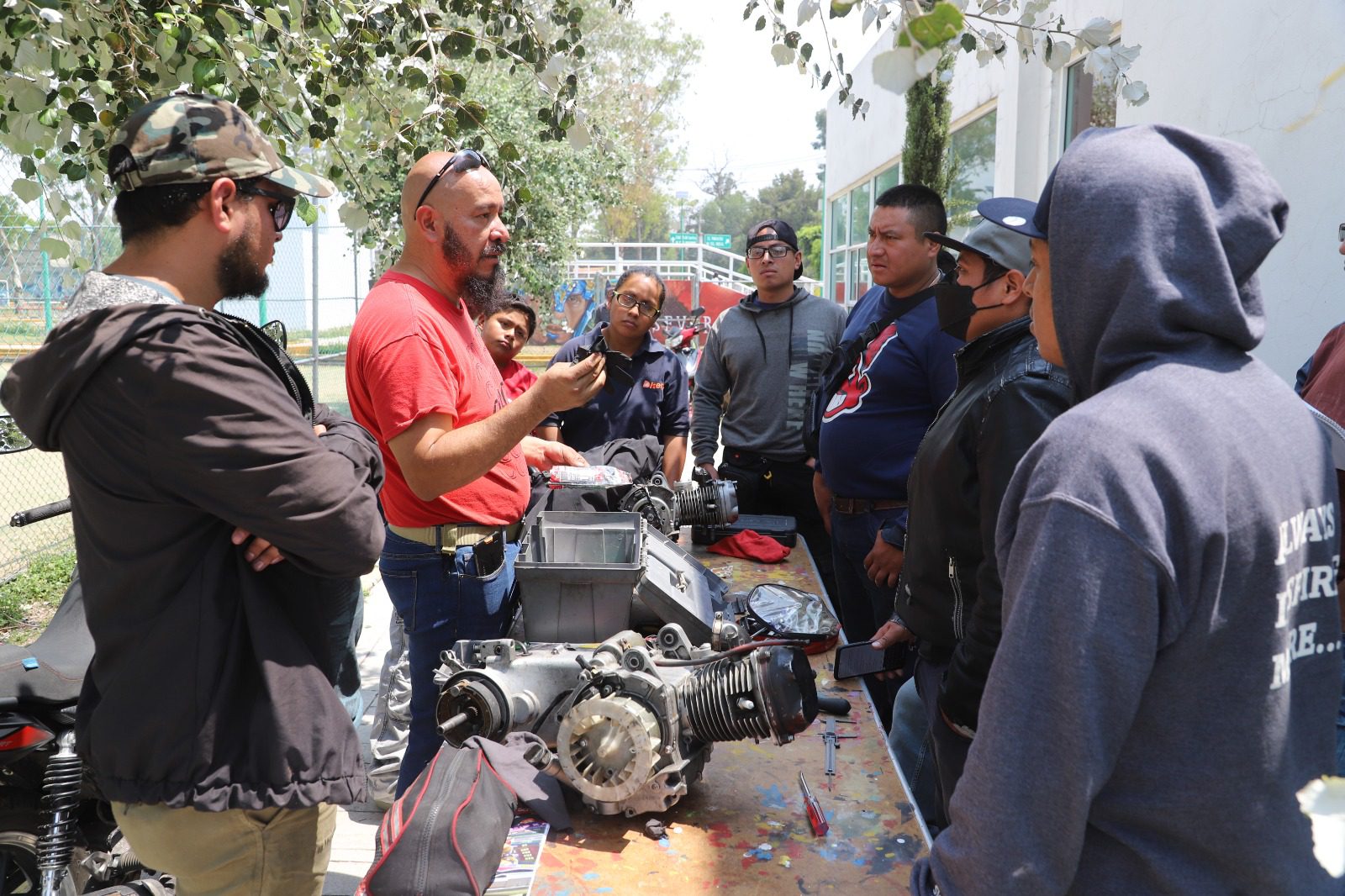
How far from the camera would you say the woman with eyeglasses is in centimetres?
453

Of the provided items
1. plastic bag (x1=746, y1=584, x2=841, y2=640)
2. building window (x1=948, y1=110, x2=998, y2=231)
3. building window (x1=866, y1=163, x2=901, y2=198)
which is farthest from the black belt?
building window (x1=866, y1=163, x2=901, y2=198)

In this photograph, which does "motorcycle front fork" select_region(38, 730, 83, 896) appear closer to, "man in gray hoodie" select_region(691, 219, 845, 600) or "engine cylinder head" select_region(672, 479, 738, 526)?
"engine cylinder head" select_region(672, 479, 738, 526)

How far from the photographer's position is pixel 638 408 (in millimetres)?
4590

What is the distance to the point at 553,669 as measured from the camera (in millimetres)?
2092

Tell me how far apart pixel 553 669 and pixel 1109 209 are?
4.77 ft

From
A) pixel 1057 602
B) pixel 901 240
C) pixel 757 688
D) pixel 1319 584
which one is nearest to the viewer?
pixel 1057 602

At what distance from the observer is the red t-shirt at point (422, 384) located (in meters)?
2.39

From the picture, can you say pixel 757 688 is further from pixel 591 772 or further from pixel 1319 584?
pixel 1319 584

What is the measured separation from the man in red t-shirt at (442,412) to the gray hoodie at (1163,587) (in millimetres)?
1465

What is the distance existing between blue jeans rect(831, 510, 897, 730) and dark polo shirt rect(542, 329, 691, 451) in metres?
1.19

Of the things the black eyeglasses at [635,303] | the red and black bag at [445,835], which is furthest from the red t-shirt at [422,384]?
the black eyeglasses at [635,303]

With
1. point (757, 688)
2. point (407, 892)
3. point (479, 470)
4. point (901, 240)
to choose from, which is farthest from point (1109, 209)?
point (901, 240)

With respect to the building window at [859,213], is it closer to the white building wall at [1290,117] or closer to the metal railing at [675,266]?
the metal railing at [675,266]

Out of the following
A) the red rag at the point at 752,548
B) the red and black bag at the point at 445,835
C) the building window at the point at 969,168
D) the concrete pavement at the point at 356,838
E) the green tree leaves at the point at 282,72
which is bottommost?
the concrete pavement at the point at 356,838
